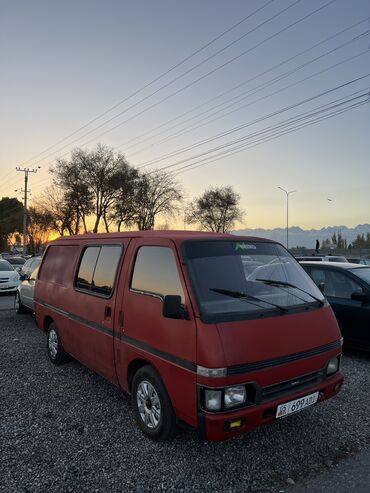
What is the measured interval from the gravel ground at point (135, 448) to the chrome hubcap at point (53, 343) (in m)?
0.97

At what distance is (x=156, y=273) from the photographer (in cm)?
382

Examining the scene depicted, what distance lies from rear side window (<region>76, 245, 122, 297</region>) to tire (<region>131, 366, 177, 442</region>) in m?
1.08

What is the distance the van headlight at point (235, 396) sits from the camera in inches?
120

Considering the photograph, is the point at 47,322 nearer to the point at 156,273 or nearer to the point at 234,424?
the point at 156,273

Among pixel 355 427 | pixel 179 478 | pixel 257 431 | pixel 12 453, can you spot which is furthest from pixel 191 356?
pixel 355 427

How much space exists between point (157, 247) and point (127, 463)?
6.38ft

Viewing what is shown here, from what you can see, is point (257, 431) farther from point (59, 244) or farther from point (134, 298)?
point (59, 244)

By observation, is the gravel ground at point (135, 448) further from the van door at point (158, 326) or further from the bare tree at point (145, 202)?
the bare tree at point (145, 202)

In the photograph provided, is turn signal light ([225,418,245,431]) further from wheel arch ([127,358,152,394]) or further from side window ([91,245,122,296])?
side window ([91,245,122,296])

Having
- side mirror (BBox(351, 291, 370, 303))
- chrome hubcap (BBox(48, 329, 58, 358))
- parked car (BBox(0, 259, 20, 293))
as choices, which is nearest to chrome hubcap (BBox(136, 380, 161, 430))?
chrome hubcap (BBox(48, 329, 58, 358))

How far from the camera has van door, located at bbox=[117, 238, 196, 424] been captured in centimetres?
321

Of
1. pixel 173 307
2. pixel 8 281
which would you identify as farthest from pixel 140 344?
pixel 8 281

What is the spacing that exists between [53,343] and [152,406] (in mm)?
3045

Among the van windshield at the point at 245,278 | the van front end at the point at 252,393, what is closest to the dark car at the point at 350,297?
the van windshield at the point at 245,278
